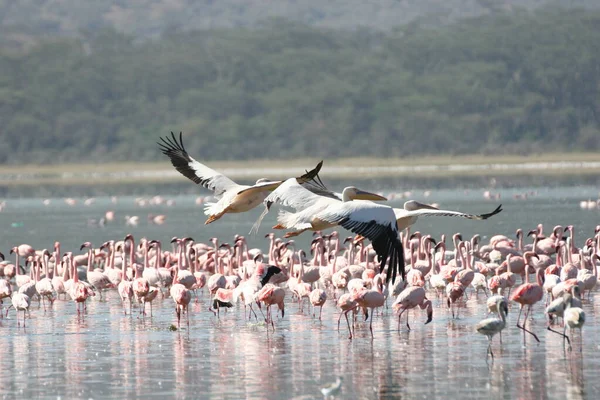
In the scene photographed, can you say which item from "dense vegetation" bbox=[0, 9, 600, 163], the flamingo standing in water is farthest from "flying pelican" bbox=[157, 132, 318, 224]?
"dense vegetation" bbox=[0, 9, 600, 163]

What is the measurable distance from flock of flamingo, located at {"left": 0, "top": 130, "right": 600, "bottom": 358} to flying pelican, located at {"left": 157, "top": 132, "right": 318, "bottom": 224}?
0.5 inches

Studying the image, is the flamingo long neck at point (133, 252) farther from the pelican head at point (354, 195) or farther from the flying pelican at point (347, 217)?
the flying pelican at point (347, 217)

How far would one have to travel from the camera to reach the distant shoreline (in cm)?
7550

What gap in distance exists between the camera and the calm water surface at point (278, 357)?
10242mm

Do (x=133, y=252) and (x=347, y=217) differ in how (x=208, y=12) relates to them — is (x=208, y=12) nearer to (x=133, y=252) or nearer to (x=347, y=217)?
(x=133, y=252)

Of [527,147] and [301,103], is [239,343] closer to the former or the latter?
[527,147]

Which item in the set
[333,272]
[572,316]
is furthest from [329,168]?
[572,316]

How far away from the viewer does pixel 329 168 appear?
81.5 m

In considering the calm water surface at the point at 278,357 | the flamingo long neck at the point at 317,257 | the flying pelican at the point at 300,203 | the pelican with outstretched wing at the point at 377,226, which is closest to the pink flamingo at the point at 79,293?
the calm water surface at the point at 278,357

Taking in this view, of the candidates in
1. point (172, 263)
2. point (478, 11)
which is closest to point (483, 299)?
point (172, 263)

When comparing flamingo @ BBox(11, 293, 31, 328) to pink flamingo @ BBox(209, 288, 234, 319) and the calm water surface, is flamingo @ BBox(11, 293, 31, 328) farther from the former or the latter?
pink flamingo @ BBox(209, 288, 234, 319)

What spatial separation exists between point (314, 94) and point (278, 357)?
301 ft

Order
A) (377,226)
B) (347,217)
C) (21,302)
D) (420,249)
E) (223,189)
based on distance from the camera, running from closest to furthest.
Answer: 1. (377,226)
2. (347,217)
3. (223,189)
4. (21,302)
5. (420,249)

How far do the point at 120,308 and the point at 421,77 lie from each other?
93458 mm
